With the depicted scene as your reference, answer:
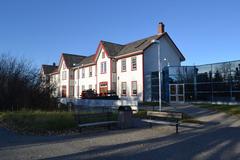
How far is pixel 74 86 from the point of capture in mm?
54031

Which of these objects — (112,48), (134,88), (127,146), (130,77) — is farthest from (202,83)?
(127,146)

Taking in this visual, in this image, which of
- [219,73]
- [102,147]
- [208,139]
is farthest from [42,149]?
[219,73]

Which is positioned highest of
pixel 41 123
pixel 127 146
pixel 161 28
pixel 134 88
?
pixel 161 28

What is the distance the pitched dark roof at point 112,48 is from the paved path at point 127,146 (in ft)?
97.3

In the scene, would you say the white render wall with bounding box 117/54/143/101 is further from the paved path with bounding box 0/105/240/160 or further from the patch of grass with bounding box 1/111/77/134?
the paved path with bounding box 0/105/240/160

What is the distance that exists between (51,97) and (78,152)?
14.7 meters

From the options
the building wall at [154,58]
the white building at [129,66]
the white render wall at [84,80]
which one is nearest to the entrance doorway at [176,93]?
the white building at [129,66]

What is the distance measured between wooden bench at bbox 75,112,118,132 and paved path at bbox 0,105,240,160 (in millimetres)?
696

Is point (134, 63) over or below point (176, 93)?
over

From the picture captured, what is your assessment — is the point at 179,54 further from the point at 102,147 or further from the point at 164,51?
the point at 102,147

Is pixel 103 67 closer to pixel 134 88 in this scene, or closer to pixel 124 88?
pixel 124 88

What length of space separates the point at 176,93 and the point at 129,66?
24.9 feet

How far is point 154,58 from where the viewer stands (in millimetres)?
37438

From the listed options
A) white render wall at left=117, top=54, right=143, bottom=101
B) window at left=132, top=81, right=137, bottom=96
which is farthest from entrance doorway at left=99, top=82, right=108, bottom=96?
window at left=132, top=81, right=137, bottom=96
